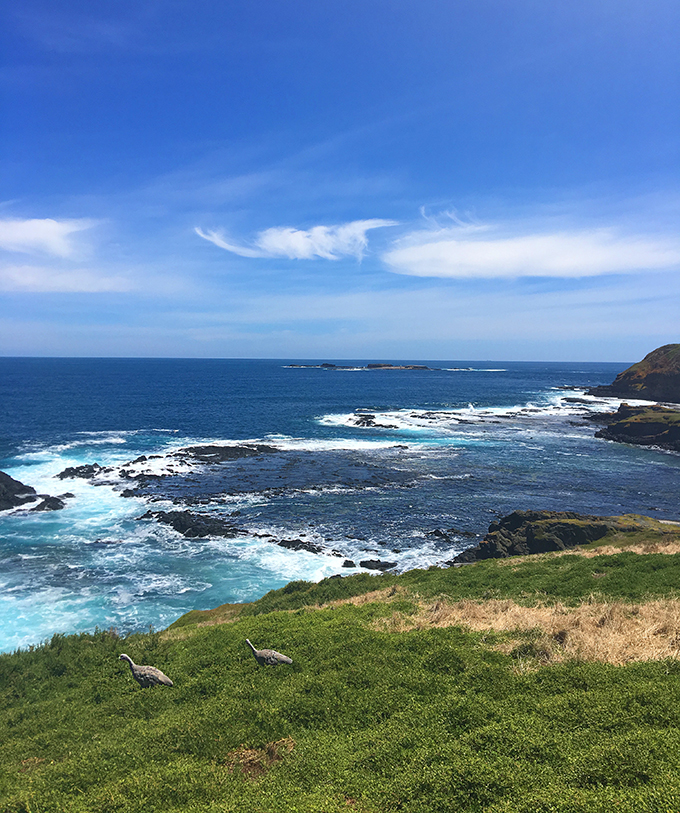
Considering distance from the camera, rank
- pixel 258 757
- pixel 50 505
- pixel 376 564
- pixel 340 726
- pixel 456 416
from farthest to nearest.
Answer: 1. pixel 456 416
2. pixel 50 505
3. pixel 376 564
4. pixel 340 726
5. pixel 258 757

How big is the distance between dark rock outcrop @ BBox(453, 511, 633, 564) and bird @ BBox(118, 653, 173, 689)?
2331 centimetres

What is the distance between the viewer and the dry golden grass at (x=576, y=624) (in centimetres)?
1222

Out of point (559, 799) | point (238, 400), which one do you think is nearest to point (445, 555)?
point (559, 799)

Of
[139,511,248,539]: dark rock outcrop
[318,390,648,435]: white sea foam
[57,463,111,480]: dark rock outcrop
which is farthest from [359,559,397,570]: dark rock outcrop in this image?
[318,390,648,435]: white sea foam

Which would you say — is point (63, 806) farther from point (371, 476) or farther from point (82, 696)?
point (371, 476)

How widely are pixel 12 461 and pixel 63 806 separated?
62.1 metres

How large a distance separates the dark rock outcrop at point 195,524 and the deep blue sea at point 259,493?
24.2 inches

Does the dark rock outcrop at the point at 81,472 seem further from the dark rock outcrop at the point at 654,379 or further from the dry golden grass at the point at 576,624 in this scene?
the dark rock outcrop at the point at 654,379

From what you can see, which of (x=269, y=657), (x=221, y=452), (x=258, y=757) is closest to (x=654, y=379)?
(x=221, y=452)

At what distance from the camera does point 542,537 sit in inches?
1241

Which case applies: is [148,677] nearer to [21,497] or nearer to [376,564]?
[376,564]

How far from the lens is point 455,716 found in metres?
9.87

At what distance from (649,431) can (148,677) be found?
3366 inches

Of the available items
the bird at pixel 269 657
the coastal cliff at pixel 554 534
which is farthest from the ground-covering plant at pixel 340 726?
the coastal cliff at pixel 554 534
